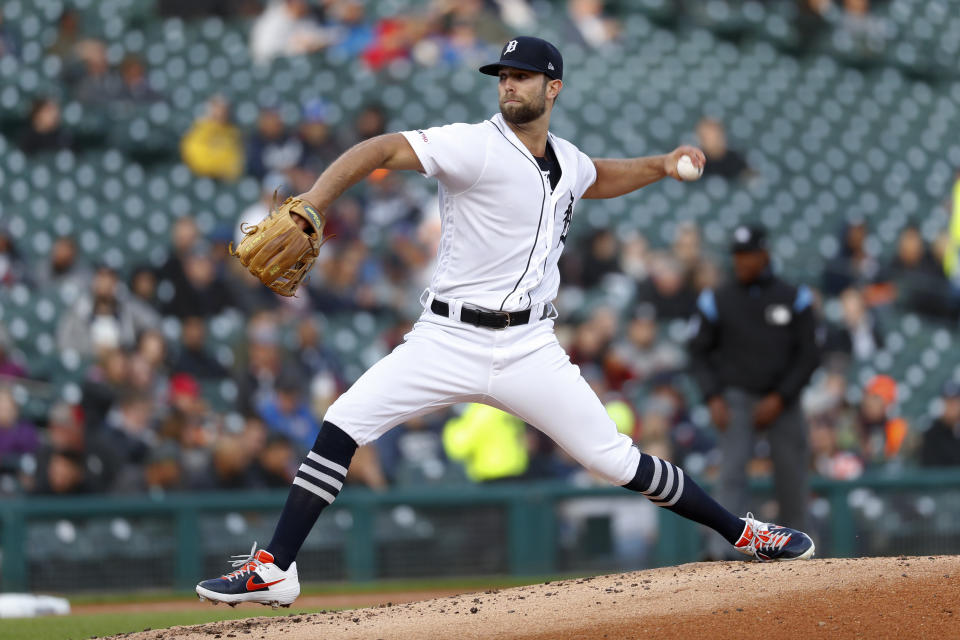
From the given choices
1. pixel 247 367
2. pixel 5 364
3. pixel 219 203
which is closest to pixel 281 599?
pixel 247 367

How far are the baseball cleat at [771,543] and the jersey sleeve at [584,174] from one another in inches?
52.0

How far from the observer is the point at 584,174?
182 inches

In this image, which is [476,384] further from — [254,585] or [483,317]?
[254,585]

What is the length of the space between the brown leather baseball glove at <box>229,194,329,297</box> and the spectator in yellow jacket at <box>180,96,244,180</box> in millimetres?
8387

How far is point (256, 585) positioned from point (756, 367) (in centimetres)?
357

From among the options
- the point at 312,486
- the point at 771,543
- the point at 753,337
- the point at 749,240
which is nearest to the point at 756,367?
the point at 753,337

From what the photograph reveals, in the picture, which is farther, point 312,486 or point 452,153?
point 312,486

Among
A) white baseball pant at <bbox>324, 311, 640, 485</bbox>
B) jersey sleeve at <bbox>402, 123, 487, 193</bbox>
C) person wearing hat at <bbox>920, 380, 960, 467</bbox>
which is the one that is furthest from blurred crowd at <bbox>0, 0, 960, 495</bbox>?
jersey sleeve at <bbox>402, 123, 487, 193</bbox>

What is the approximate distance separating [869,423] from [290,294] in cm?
647

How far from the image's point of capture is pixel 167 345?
1006 centimetres

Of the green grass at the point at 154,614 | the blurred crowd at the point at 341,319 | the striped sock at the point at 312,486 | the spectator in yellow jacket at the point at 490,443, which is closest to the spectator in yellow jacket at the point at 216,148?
the blurred crowd at the point at 341,319

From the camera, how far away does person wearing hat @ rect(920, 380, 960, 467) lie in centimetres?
934

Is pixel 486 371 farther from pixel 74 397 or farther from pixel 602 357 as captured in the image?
pixel 74 397

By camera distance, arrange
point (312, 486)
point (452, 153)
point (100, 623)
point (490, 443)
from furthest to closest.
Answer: point (490, 443) < point (100, 623) < point (312, 486) < point (452, 153)
